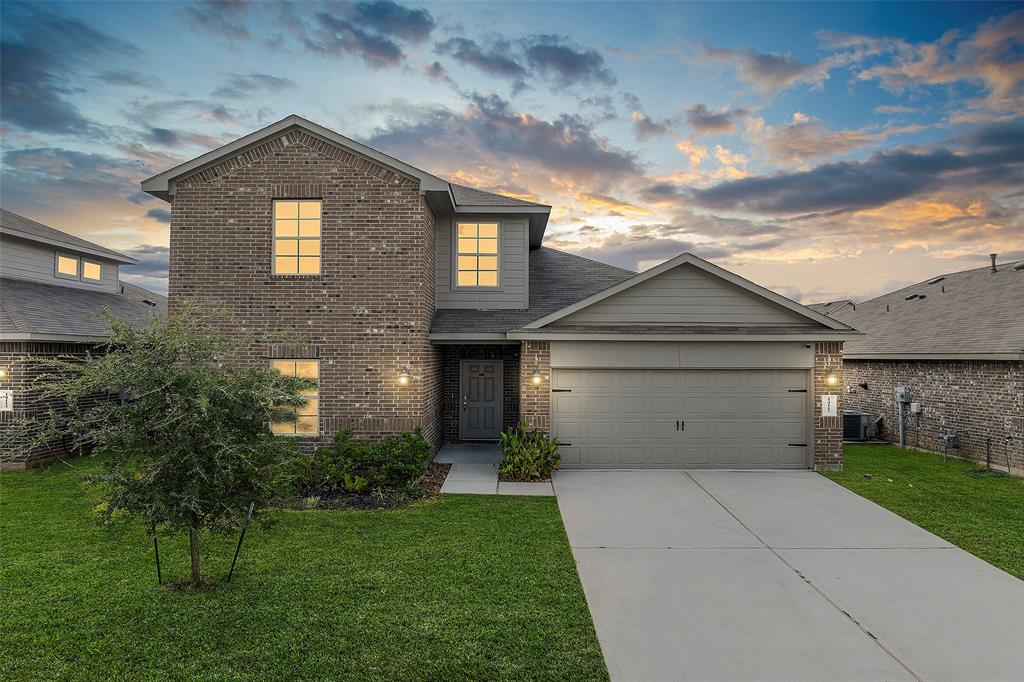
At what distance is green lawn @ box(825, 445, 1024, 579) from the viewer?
6824 mm

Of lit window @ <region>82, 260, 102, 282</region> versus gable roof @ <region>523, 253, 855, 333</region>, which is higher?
lit window @ <region>82, 260, 102, 282</region>

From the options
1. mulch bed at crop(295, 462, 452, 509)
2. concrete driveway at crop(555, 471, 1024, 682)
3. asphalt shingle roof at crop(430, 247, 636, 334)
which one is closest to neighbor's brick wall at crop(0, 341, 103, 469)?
mulch bed at crop(295, 462, 452, 509)

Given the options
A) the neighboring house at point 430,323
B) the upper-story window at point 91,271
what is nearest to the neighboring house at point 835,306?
the neighboring house at point 430,323

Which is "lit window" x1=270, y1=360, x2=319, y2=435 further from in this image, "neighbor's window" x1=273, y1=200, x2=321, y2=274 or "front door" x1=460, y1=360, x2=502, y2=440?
"front door" x1=460, y1=360, x2=502, y2=440

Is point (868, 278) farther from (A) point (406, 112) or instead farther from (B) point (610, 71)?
(A) point (406, 112)

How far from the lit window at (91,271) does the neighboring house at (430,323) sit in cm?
913

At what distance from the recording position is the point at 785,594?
210 inches

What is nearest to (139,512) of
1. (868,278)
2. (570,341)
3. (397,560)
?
(397,560)

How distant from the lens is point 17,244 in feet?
46.4

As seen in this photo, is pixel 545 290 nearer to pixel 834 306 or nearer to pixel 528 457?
pixel 528 457

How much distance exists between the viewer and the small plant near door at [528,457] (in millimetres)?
10227

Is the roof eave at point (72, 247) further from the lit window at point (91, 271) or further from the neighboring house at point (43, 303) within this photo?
the lit window at point (91, 271)

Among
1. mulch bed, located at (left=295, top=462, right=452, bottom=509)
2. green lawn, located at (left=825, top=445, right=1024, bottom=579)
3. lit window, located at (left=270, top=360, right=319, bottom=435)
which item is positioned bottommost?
mulch bed, located at (left=295, top=462, right=452, bottom=509)

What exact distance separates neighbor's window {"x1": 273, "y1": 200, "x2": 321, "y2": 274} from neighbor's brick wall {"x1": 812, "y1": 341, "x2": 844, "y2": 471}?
11355mm
